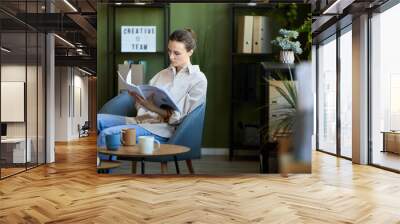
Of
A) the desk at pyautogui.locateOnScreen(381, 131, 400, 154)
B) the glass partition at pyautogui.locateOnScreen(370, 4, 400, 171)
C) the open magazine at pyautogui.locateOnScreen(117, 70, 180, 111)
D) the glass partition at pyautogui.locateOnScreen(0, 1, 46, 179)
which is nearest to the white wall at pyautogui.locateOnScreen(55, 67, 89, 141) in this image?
the glass partition at pyautogui.locateOnScreen(0, 1, 46, 179)

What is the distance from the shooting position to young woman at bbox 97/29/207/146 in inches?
182

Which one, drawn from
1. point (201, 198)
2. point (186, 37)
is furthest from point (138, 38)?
point (201, 198)

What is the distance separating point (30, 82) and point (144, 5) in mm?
2497

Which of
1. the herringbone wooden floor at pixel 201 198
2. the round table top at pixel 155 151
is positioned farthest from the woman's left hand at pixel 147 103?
the herringbone wooden floor at pixel 201 198

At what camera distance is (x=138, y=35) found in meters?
4.78

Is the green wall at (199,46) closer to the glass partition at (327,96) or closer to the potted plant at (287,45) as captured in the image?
the potted plant at (287,45)

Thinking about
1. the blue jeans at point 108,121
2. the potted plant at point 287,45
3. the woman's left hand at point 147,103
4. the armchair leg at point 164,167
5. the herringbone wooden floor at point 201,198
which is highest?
the potted plant at point 287,45

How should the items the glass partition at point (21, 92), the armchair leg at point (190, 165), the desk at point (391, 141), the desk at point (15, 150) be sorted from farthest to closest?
the desk at point (391, 141), the desk at point (15, 150), the glass partition at point (21, 92), the armchair leg at point (190, 165)

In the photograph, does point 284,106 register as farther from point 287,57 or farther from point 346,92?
point 346,92

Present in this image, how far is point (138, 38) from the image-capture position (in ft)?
15.7

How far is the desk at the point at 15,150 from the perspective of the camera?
556cm

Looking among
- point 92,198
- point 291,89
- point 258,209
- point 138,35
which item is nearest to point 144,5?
point 138,35

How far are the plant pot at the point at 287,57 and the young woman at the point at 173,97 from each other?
3.10 ft

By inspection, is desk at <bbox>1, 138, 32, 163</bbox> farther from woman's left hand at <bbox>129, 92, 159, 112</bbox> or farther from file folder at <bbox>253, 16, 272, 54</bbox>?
A: file folder at <bbox>253, 16, 272, 54</bbox>
